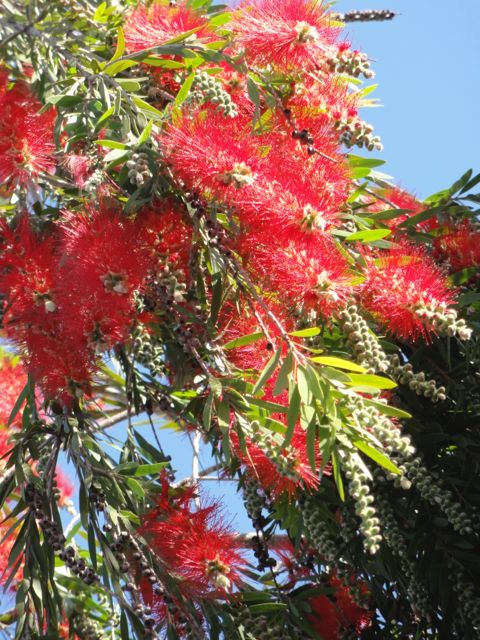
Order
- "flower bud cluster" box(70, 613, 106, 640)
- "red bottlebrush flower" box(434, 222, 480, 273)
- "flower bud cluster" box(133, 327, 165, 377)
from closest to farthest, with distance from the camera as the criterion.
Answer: "flower bud cluster" box(133, 327, 165, 377)
"red bottlebrush flower" box(434, 222, 480, 273)
"flower bud cluster" box(70, 613, 106, 640)

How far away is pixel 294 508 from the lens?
2.88 metres

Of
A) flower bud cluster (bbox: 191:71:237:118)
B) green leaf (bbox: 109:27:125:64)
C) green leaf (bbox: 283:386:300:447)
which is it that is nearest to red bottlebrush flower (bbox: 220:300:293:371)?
green leaf (bbox: 283:386:300:447)

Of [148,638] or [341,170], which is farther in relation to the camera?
[341,170]

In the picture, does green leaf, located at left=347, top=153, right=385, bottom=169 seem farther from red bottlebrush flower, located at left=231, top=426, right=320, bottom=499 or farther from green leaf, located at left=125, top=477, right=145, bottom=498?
green leaf, located at left=125, top=477, right=145, bottom=498

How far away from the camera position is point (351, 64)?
2.87 metres

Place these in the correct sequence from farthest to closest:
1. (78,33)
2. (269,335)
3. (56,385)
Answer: (78,33), (56,385), (269,335)

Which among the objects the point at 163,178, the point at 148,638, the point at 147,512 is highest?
the point at 163,178

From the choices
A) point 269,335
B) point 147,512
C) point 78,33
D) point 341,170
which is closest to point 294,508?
point 147,512

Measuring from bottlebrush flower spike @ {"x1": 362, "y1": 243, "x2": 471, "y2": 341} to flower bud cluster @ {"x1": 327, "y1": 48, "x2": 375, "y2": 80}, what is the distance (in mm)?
499

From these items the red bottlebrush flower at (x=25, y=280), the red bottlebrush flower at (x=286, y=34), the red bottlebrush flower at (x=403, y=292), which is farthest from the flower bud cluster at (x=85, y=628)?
the red bottlebrush flower at (x=286, y=34)

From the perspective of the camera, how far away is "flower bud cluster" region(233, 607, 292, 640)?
2820 millimetres

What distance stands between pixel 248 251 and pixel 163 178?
314 millimetres

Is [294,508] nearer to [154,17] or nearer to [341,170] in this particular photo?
[341,170]

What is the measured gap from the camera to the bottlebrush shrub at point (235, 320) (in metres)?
2.43
